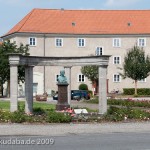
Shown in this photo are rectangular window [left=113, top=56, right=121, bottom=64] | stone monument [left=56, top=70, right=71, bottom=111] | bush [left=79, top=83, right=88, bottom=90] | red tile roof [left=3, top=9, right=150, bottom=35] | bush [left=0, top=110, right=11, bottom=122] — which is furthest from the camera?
rectangular window [left=113, top=56, right=121, bottom=64]

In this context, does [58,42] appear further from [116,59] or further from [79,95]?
[79,95]

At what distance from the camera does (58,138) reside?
1689cm

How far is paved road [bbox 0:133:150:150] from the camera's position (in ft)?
45.6

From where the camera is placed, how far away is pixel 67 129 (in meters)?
19.9

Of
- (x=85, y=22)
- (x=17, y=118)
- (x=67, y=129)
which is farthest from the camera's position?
(x=85, y=22)

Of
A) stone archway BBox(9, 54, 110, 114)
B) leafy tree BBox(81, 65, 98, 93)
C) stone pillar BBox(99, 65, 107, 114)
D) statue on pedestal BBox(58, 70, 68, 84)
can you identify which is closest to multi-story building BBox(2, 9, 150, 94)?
leafy tree BBox(81, 65, 98, 93)

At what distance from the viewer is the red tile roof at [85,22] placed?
7556cm

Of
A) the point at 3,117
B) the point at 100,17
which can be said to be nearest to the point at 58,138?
the point at 3,117

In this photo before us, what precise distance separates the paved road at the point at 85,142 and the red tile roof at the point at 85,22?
5757 cm

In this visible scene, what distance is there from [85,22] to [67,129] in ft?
193

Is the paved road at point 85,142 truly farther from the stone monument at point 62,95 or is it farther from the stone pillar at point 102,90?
the stone monument at point 62,95

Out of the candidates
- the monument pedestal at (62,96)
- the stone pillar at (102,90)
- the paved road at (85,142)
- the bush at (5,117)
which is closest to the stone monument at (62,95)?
the monument pedestal at (62,96)

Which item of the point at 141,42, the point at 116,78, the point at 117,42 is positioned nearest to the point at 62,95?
the point at 116,78

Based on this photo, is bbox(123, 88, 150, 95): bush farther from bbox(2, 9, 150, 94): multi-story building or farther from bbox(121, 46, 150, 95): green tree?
bbox(121, 46, 150, 95): green tree
